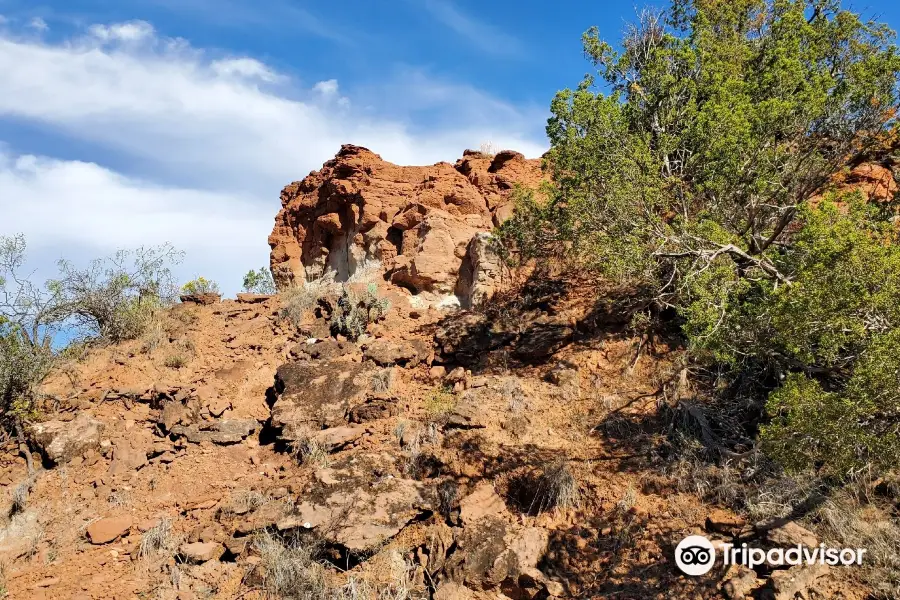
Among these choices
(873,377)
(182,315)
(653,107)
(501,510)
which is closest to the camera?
(873,377)

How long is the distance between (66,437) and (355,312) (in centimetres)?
461

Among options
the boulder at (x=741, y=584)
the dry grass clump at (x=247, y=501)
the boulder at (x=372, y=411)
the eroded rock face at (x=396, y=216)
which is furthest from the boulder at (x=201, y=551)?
the eroded rock face at (x=396, y=216)

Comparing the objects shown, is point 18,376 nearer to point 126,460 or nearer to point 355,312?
point 126,460

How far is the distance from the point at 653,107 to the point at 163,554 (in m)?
9.28

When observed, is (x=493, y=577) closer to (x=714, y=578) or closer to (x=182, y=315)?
(x=714, y=578)

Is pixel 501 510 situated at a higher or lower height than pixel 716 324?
lower

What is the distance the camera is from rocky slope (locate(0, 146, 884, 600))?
5340 mm

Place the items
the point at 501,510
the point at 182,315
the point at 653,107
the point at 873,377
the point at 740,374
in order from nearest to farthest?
1. the point at 873,377
2. the point at 501,510
3. the point at 740,374
4. the point at 653,107
5. the point at 182,315

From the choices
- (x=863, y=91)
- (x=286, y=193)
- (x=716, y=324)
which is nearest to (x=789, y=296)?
(x=716, y=324)

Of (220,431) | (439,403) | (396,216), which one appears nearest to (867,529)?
(439,403)

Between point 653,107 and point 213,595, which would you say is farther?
point 653,107

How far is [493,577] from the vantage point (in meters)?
5.12

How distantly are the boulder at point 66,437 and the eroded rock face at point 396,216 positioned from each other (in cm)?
585

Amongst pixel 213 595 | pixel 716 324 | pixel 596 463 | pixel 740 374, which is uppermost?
pixel 716 324
